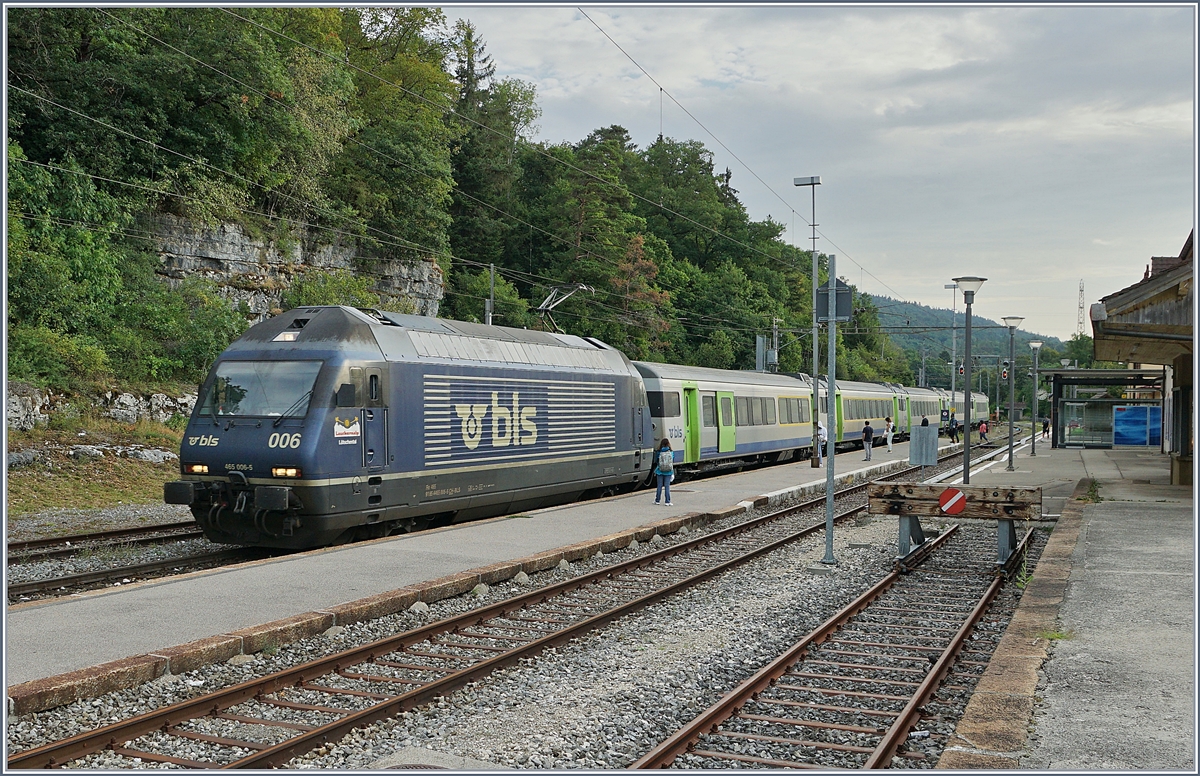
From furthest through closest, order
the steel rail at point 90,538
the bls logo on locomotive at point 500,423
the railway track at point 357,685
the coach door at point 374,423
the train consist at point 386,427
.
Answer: the bls logo on locomotive at point 500,423 → the steel rail at point 90,538 → the coach door at point 374,423 → the train consist at point 386,427 → the railway track at point 357,685

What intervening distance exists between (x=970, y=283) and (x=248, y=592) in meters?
15.0

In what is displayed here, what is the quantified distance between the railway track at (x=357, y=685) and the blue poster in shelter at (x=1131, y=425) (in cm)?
4127

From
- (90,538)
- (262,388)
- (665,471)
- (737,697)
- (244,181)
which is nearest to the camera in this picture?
(737,697)

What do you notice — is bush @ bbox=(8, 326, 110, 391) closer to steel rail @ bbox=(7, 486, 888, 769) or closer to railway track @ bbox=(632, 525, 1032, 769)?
steel rail @ bbox=(7, 486, 888, 769)

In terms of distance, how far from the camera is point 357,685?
744cm

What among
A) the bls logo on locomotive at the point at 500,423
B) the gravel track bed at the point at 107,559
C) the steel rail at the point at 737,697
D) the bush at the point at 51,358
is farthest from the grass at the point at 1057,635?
the bush at the point at 51,358

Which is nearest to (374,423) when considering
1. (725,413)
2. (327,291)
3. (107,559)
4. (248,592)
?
(248,592)

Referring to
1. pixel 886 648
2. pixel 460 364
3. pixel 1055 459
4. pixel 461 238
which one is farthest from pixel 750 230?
pixel 886 648

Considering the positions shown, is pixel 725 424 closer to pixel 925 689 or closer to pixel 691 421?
pixel 691 421

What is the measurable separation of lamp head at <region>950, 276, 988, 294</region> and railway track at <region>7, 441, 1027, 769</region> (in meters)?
10.3

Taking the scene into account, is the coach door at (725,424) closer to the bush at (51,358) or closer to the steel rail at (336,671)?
the steel rail at (336,671)

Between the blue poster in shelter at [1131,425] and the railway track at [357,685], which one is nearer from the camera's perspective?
the railway track at [357,685]

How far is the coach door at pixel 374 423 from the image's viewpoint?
12.5 meters

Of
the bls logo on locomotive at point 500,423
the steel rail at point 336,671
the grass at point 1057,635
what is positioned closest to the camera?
the steel rail at point 336,671
